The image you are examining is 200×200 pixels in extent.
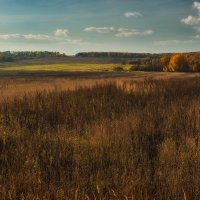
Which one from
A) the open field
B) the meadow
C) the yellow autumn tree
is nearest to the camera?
the meadow

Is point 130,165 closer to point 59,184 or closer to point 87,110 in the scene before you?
point 59,184

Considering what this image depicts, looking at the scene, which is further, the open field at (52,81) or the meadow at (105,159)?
the open field at (52,81)

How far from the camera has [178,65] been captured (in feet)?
246

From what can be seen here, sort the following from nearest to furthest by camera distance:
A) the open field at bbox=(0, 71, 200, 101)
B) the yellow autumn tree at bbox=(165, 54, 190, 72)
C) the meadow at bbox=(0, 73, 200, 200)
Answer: the meadow at bbox=(0, 73, 200, 200) < the open field at bbox=(0, 71, 200, 101) < the yellow autumn tree at bbox=(165, 54, 190, 72)

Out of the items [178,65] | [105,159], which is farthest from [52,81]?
[178,65]

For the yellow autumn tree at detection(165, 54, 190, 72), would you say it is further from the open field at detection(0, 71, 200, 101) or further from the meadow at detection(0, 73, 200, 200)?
the meadow at detection(0, 73, 200, 200)

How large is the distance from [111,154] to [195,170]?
47.7 inches

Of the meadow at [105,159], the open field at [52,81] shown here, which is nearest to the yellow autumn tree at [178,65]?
the open field at [52,81]

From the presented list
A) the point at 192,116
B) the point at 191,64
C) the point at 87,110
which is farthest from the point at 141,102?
the point at 191,64

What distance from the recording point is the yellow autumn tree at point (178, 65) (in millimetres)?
74188

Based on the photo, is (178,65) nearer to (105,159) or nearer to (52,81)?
Result: (52,81)

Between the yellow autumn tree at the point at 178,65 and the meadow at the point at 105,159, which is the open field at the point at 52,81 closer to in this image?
the meadow at the point at 105,159

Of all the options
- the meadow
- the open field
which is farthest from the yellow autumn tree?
the meadow

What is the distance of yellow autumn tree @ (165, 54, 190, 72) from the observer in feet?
243
